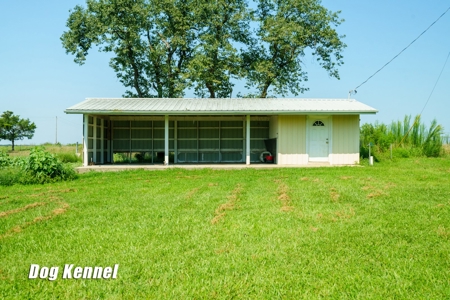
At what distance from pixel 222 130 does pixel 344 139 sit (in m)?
5.43

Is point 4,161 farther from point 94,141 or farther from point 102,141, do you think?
point 102,141

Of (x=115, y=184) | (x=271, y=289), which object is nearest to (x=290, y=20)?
(x=115, y=184)

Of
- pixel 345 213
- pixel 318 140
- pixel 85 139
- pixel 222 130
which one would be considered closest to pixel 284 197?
pixel 345 213

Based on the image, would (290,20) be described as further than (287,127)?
Yes

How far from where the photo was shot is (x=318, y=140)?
50.5 ft

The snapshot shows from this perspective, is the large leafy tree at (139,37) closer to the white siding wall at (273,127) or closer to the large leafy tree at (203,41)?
the large leafy tree at (203,41)

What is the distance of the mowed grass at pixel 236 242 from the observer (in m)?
3.30

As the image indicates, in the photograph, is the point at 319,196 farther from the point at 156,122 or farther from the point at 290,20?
the point at 290,20

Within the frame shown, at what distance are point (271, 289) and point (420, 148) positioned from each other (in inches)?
683

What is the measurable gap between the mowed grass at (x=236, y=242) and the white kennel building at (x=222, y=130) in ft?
21.5

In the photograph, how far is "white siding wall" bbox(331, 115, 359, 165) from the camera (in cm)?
1533

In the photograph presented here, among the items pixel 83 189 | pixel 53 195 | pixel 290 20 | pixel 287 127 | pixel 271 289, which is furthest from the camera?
pixel 290 20

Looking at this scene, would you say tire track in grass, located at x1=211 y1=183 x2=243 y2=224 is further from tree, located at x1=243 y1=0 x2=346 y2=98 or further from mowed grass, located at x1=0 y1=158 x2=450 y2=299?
tree, located at x1=243 y1=0 x2=346 y2=98

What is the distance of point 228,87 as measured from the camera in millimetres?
25500
